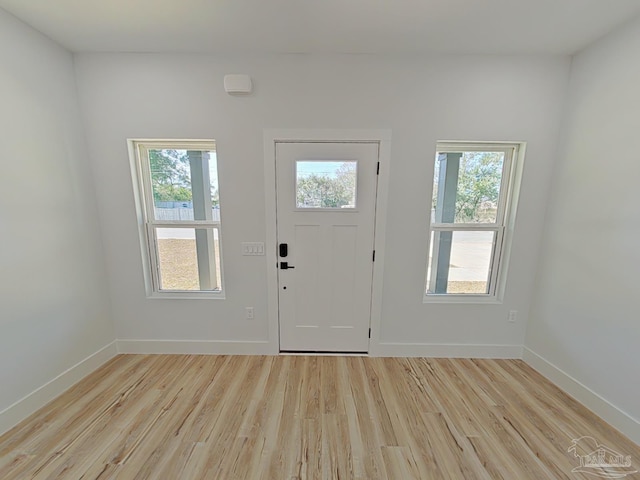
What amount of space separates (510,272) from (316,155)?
2149mm

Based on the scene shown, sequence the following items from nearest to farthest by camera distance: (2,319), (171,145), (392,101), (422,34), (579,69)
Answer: (2,319), (422,34), (579,69), (392,101), (171,145)

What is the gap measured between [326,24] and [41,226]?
8.38 feet

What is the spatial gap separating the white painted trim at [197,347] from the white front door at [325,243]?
0.25 metres

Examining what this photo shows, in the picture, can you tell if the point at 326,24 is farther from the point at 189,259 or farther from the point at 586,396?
the point at 586,396

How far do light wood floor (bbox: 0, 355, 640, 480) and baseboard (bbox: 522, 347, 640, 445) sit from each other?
7cm

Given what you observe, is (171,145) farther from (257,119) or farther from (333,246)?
(333,246)

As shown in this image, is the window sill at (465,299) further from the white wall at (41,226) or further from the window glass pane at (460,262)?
the white wall at (41,226)

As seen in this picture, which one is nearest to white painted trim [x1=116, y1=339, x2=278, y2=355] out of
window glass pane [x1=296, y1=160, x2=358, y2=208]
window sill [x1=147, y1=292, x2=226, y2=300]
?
window sill [x1=147, y1=292, x2=226, y2=300]

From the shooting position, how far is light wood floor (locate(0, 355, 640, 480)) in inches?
55.3

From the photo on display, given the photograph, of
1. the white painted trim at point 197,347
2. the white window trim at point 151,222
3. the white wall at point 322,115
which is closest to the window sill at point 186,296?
the white window trim at point 151,222

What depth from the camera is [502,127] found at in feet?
6.97

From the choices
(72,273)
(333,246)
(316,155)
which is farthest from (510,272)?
(72,273)

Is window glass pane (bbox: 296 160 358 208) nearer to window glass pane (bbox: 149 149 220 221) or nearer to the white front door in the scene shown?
the white front door

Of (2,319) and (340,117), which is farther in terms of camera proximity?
(340,117)
